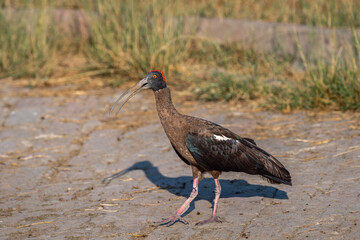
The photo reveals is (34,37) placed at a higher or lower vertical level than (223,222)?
higher

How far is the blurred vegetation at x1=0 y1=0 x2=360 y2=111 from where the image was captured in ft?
27.5

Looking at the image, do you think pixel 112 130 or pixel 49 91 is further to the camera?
pixel 49 91

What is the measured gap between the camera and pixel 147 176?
6.13m

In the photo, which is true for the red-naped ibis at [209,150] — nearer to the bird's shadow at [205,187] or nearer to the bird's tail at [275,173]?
the bird's tail at [275,173]

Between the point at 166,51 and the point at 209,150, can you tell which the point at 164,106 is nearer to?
the point at 209,150

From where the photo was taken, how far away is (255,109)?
7.86 metres

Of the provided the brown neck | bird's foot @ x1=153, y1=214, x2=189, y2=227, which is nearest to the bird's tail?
bird's foot @ x1=153, y1=214, x2=189, y2=227

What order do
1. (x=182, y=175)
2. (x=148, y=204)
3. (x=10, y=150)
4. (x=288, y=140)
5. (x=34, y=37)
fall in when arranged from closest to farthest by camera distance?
(x=148, y=204) → (x=182, y=175) → (x=288, y=140) → (x=10, y=150) → (x=34, y=37)

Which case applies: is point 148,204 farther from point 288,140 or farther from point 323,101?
point 323,101

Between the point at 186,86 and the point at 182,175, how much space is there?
3380mm

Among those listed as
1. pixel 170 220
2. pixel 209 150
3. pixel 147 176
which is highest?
pixel 209 150

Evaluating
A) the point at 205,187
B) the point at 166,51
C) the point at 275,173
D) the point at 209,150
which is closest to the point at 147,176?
the point at 205,187

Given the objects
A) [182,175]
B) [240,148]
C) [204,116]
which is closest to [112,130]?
[204,116]

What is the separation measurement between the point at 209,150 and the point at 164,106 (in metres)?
0.58
